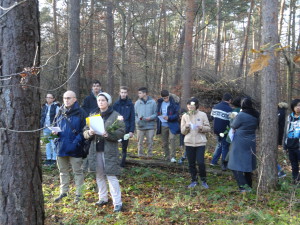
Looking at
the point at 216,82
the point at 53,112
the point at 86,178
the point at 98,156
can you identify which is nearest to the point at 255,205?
the point at 98,156

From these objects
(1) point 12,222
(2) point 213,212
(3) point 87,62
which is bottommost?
(2) point 213,212

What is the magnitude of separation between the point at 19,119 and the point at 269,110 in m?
4.35

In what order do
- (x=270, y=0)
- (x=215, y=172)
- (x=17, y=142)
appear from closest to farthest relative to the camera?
1. (x=17, y=142)
2. (x=270, y=0)
3. (x=215, y=172)

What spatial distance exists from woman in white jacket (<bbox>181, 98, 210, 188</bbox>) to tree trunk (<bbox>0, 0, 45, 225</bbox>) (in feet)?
11.5

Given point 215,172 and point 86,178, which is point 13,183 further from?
point 215,172

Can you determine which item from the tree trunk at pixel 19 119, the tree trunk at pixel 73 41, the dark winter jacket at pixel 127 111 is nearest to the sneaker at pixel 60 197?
the tree trunk at pixel 19 119

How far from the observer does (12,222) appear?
316cm

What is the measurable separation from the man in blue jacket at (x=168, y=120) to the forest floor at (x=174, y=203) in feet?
2.78

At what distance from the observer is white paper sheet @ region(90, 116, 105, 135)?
462 centimetres

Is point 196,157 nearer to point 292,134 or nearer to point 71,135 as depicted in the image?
point 292,134

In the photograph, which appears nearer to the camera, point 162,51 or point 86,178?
point 86,178

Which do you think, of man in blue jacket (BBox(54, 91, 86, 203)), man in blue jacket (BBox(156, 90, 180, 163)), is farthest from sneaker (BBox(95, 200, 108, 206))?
man in blue jacket (BBox(156, 90, 180, 163))

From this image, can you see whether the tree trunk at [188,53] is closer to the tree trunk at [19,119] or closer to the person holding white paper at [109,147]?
the person holding white paper at [109,147]

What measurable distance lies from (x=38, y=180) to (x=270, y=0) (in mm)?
4942
